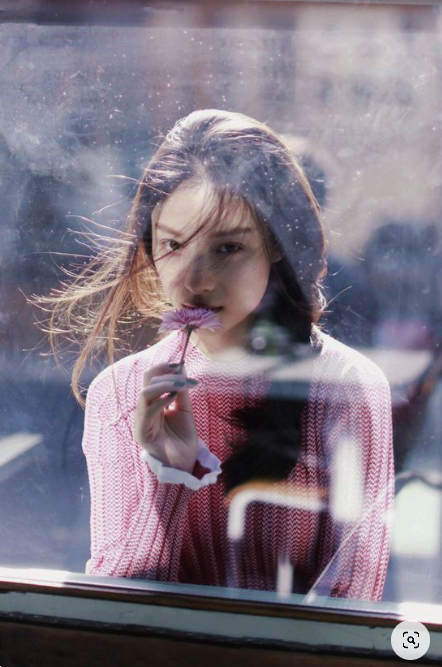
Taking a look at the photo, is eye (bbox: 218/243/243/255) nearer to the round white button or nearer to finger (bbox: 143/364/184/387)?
finger (bbox: 143/364/184/387)

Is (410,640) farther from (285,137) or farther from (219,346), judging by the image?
(285,137)

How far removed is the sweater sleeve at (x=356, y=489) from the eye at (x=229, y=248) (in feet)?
0.92

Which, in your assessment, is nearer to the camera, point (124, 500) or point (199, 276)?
point (199, 276)

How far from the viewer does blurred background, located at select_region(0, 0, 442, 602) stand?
2.96ft

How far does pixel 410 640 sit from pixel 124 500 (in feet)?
1.69

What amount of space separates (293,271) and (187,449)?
326 mm

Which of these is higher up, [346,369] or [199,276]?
[199,276]

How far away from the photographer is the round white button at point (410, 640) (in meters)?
0.81

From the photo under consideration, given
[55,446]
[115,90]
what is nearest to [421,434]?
[55,446]

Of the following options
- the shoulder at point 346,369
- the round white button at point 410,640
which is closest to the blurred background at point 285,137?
the shoulder at point 346,369

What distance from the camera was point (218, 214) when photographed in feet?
3.17

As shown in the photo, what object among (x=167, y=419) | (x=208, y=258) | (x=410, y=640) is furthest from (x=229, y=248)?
(x=410, y=640)

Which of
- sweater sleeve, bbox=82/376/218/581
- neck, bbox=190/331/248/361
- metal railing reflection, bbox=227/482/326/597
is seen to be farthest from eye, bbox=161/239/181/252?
metal railing reflection, bbox=227/482/326/597

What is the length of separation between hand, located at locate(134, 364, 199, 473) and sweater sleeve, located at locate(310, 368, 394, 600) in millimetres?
224
